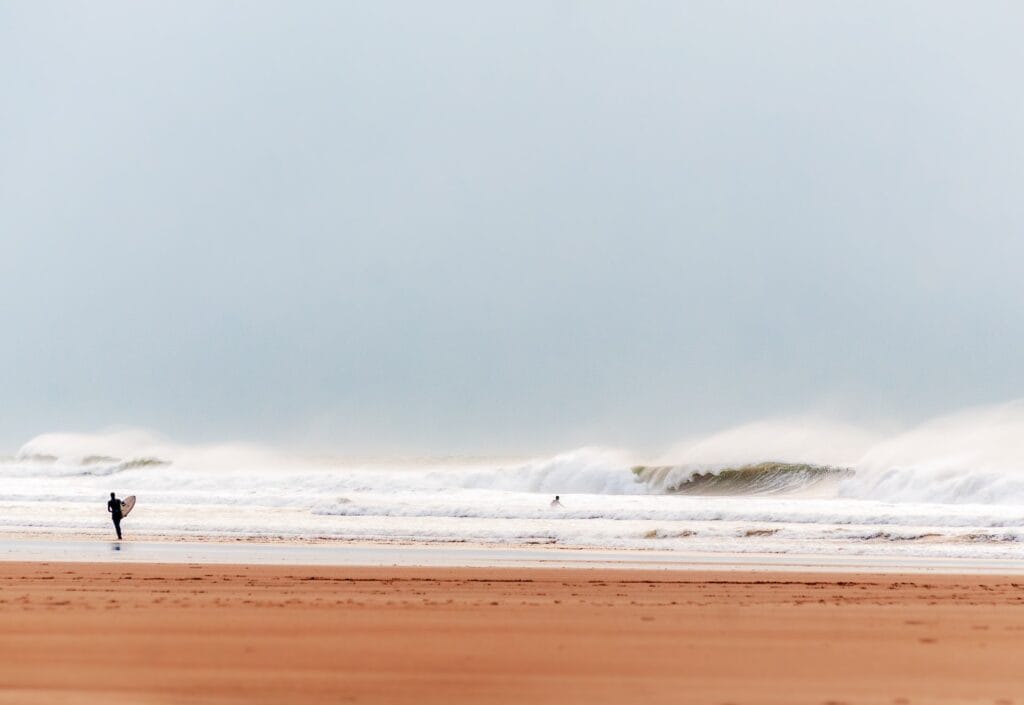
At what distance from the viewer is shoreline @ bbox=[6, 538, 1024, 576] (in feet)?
52.5

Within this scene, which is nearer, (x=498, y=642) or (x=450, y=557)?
(x=498, y=642)

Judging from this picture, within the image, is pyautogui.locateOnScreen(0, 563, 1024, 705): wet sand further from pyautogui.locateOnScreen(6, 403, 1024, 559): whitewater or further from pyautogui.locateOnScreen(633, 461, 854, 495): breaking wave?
pyautogui.locateOnScreen(633, 461, 854, 495): breaking wave

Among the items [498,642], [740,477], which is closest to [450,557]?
[498,642]

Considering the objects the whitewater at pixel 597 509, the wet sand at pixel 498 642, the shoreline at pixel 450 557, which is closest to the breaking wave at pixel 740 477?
the whitewater at pixel 597 509

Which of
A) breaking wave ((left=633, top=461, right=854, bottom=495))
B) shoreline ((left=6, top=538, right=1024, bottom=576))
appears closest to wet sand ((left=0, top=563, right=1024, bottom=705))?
shoreline ((left=6, top=538, right=1024, bottom=576))

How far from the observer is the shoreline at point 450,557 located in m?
16.0

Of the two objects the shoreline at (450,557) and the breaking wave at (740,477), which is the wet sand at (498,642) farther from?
the breaking wave at (740,477)

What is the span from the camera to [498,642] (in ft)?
25.9

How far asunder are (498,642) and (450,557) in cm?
981

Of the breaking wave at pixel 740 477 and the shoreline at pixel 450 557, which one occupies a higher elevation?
the breaking wave at pixel 740 477

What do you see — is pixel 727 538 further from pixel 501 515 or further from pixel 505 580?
pixel 505 580

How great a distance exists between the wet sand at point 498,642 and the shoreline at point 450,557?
123 inches

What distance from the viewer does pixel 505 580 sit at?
13.3 m

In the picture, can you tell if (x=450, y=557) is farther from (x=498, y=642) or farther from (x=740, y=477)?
(x=740, y=477)
